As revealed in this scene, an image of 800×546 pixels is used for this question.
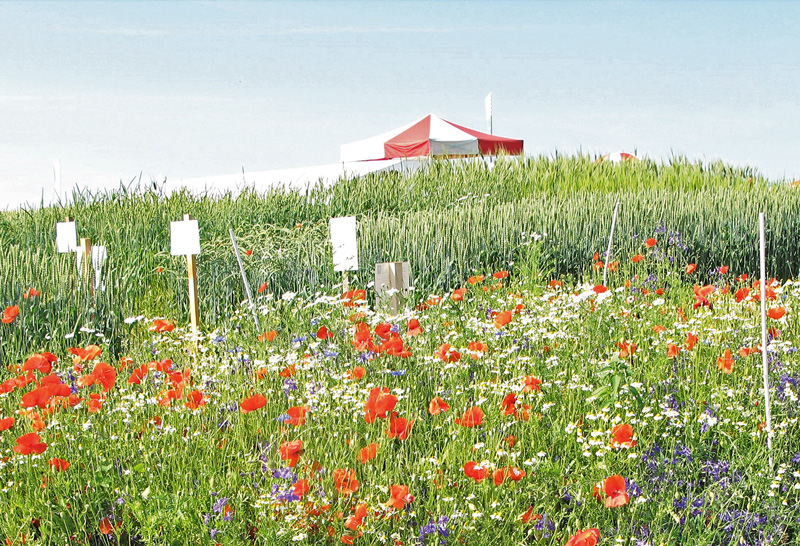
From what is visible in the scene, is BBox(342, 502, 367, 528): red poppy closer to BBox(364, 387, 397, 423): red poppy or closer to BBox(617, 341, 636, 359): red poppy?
BBox(364, 387, 397, 423): red poppy

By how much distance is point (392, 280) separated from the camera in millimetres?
5059

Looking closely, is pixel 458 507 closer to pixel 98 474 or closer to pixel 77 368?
pixel 98 474

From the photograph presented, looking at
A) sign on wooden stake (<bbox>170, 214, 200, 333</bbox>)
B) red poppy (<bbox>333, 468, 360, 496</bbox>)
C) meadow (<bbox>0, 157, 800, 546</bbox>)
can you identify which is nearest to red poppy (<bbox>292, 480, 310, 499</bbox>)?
meadow (<bbox>0, 157, 800, 546</bbox>)

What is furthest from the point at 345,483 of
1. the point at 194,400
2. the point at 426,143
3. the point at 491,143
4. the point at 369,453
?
the point at 491,143

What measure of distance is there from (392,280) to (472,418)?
2604 mm

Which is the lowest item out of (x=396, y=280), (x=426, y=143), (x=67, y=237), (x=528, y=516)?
(x=528, y=516)

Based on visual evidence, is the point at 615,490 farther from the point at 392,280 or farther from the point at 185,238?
the point at 185,238

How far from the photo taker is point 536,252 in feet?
18.9

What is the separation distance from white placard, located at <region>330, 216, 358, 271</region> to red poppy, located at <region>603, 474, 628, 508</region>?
2.96m

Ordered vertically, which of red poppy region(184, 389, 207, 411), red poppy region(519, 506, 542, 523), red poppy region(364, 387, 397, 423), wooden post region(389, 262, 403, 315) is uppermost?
wooden post region(389, 262, 403, 315)

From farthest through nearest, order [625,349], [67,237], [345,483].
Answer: [67,237]
[625,349]
[345,483]

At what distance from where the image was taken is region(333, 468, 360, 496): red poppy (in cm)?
222

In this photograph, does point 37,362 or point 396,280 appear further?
point 396,280

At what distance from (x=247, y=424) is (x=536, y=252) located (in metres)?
3.30
